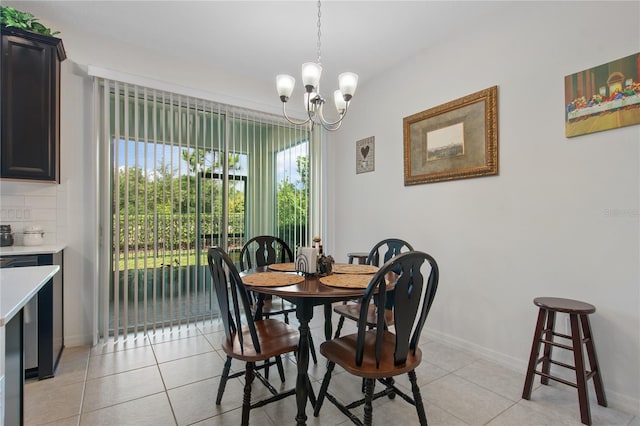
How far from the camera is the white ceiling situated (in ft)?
8.13

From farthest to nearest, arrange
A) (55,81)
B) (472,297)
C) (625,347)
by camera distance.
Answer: (472,297), (55,81), (625,347)

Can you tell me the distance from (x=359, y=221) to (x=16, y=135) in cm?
329

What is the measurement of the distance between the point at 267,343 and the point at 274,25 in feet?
8.37

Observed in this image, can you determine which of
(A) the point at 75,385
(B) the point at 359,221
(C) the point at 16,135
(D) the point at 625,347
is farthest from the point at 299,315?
(C) the point at 16,135

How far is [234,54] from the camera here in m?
3.23

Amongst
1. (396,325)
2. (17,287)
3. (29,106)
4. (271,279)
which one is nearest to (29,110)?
(29,106)

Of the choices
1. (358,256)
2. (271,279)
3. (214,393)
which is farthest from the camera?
(358,256)

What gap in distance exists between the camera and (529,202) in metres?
2.35

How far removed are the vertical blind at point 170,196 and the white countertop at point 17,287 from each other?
4.14 ft

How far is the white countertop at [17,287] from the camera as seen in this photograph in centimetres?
104

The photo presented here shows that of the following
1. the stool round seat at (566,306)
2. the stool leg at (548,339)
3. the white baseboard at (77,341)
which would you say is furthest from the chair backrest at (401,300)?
the white baseboard at (77,341)

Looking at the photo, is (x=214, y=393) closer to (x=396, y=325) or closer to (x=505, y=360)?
(x=396, y=325)

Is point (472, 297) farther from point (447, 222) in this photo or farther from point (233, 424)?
point (233, 424)

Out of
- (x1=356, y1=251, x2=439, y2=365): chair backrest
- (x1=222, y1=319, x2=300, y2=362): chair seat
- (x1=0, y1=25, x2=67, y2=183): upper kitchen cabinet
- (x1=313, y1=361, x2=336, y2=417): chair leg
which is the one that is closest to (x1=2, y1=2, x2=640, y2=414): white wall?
(x1=0, y1=25, x2=67, y2=183): upper kitchen cabinet
